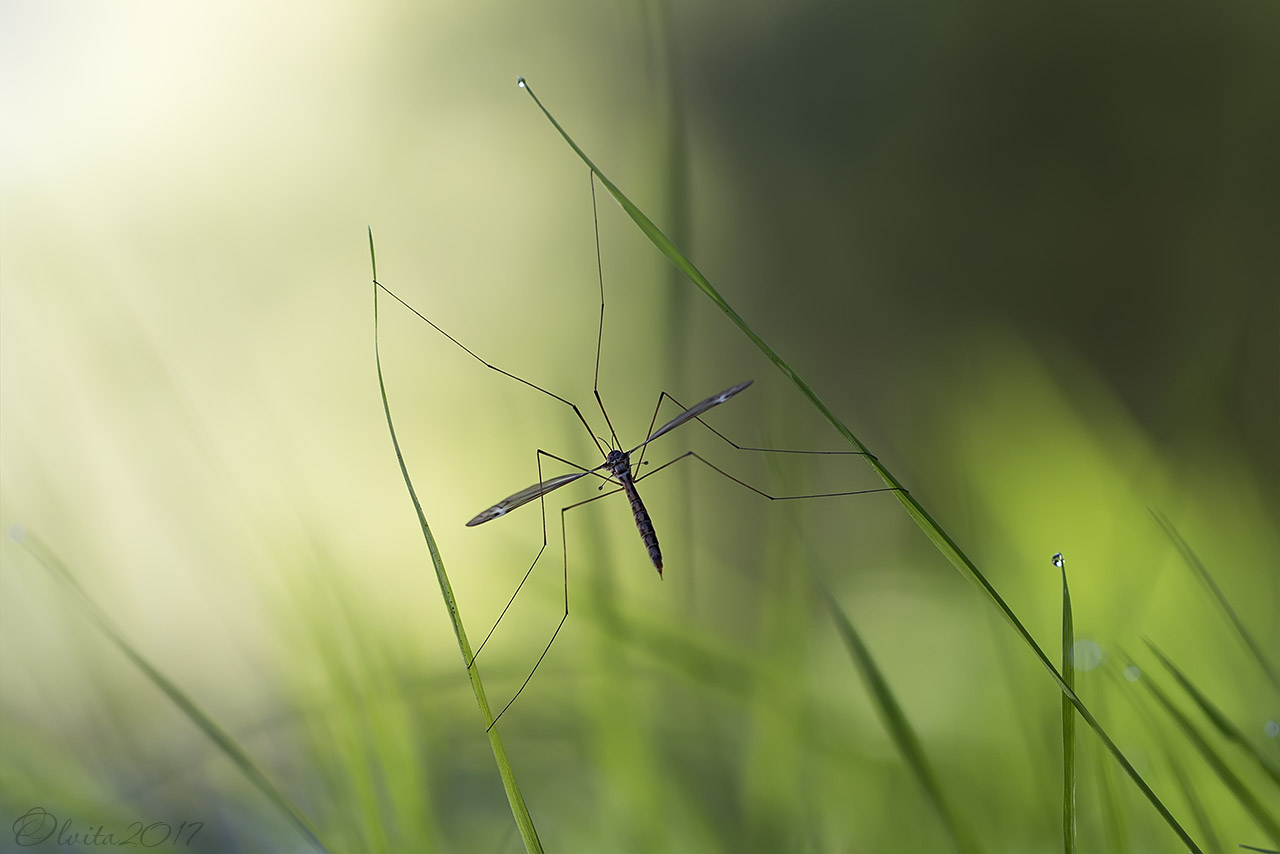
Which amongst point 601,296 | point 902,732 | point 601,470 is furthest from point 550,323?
point 902,732

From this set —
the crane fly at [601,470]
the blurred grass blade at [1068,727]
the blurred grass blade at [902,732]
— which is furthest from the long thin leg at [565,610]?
the blurred grass blade at [1068,727]

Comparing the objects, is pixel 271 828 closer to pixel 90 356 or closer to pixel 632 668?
pixel 632 668

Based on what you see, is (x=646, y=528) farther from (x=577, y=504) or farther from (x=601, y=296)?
(x=601, y=296)

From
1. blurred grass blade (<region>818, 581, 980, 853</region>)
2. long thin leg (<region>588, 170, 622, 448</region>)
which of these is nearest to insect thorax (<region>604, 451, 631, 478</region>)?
long thin leg (<region>588, 170, 622, 448</region>)

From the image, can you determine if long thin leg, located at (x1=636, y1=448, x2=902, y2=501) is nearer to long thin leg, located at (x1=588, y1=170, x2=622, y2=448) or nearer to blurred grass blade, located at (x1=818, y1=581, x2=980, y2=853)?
long thin leg, located at (x1=588, y1=170, x2=622, y2=448)

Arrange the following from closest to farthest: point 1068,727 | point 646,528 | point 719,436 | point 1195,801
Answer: point 1068,727, point 1195,801, point 646,528, point 719,436

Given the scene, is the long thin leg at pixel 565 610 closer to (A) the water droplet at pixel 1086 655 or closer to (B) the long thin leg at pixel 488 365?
(B) the long thin leg at pixel 488 365
